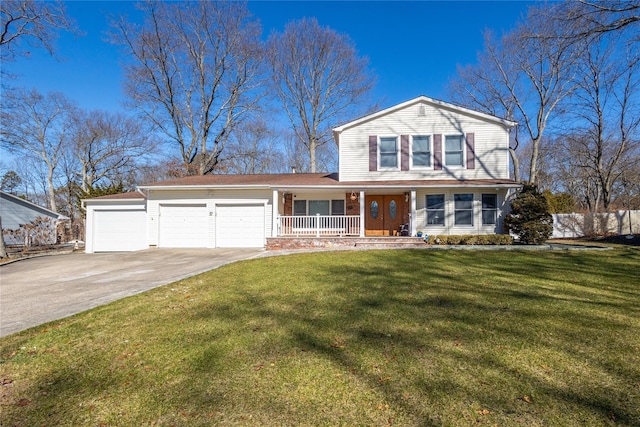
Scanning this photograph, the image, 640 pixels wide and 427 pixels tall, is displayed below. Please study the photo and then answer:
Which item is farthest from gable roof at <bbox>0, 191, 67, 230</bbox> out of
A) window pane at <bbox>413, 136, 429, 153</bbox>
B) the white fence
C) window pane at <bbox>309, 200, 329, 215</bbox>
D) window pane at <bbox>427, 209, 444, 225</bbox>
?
the white fence

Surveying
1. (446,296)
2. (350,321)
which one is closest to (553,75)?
(446,296)

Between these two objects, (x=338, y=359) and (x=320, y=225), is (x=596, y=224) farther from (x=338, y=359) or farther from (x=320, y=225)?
(x=338, y=359)

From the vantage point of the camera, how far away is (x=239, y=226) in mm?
14492

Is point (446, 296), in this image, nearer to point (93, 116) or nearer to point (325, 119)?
point (325, 119)

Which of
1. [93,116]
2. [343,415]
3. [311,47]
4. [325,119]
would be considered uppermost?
[311,47]

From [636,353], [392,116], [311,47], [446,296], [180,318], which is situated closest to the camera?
[636,353]

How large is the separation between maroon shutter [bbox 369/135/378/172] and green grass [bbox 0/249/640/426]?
9230 millimetres

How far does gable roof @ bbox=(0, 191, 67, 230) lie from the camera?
22172mm

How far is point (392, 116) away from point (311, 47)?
48.2 ft

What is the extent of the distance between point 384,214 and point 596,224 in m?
13.9

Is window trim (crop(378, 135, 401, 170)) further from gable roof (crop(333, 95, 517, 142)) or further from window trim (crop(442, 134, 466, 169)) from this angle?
window trim (crop(442, 134, 466, 169))

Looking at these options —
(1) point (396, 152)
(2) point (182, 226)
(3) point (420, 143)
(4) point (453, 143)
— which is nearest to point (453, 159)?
(4) point (453, 143)

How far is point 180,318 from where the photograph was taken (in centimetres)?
445

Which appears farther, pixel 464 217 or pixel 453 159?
pixel 453 159
